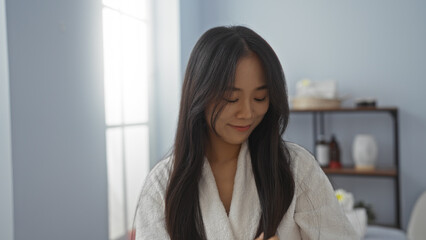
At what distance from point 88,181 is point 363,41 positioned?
2.00m

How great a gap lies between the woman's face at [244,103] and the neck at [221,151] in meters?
0.13

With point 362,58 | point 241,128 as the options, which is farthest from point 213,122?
point 362,58

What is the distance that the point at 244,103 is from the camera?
94cm

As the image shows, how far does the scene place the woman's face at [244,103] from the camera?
0.93 m

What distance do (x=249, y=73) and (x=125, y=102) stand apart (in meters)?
1.56

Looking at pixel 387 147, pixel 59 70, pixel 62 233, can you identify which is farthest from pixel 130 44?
pixel 387 147

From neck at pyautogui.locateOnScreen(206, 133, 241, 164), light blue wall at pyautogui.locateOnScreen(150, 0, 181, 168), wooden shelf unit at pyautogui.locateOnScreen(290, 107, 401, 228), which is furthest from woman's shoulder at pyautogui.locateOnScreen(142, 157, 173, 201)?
wooden shelf unit at pyautogui.locateOnScreen(290, 107, 401, 228)

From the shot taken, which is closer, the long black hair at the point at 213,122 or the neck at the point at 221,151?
the long black hair at the point at 213,122

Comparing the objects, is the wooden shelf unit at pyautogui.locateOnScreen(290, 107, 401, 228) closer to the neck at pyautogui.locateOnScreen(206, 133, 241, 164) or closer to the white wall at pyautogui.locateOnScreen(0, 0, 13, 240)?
the neck at pyautogui.locateOnScreen(206, 133, 241, 164)

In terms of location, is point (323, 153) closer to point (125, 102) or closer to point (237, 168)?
point (125, 102)

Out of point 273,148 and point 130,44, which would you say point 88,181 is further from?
point 273,148

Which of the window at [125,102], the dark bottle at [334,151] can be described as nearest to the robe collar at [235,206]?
the window at [125,102]

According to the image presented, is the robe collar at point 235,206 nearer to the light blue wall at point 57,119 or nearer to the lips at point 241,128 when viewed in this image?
the lips at point 241,128

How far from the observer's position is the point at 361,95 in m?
2.84
